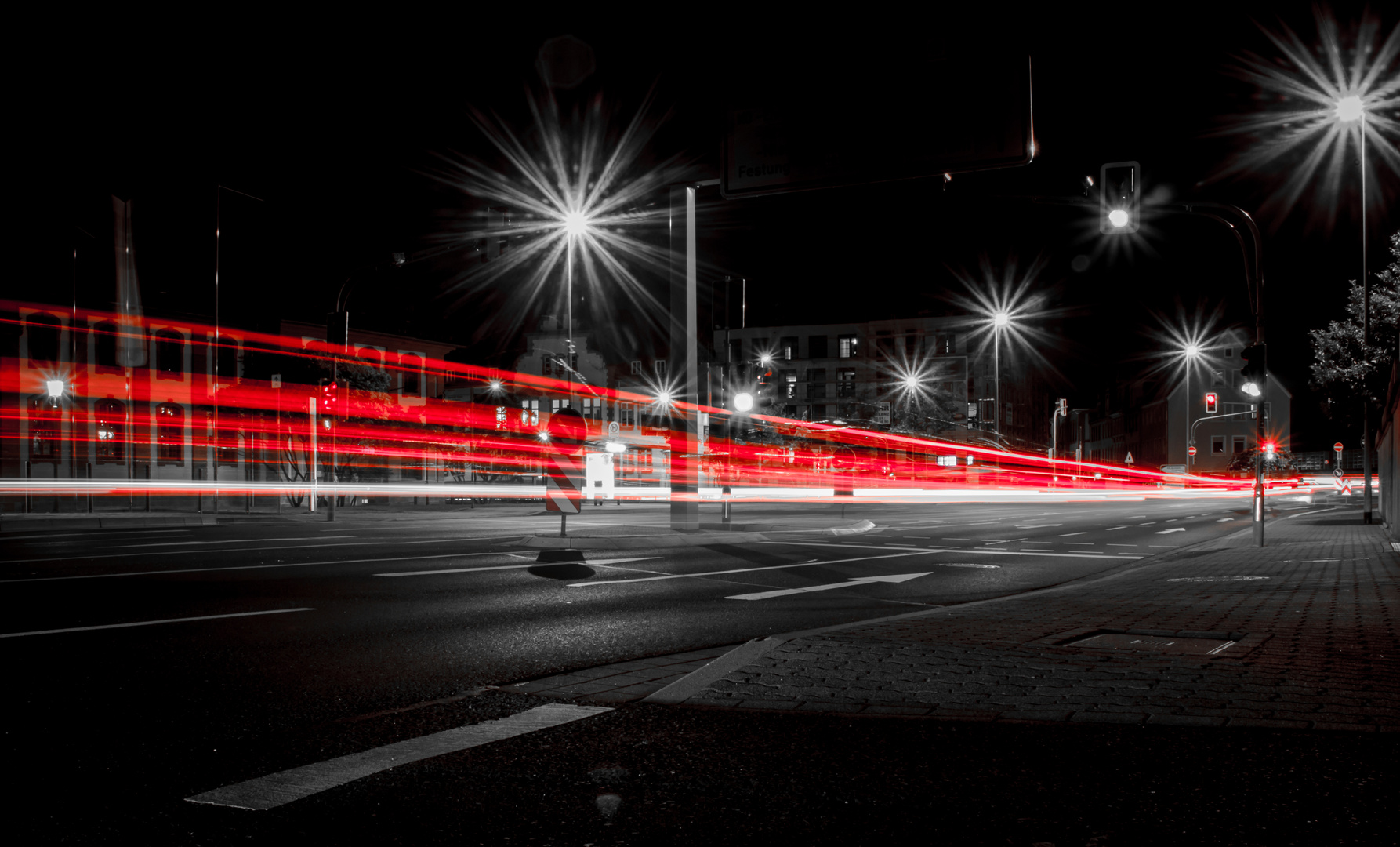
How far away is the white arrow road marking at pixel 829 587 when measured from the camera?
1074cm

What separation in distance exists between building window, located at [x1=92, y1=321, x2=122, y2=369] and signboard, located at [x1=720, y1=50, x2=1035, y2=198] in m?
43.3

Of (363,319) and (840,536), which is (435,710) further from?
(363,319)

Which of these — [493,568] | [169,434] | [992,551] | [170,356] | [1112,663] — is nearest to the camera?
[1112,663]

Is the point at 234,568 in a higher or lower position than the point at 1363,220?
lower

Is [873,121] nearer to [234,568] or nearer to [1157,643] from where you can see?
[1157,643]

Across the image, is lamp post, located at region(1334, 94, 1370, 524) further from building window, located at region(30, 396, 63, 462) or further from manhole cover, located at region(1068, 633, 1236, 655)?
building window, located at region(30, 396, 63, 462)

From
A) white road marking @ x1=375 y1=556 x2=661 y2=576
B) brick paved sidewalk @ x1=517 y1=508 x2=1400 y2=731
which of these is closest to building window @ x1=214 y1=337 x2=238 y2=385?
white road marking @ x1=375 y1=556 x2=661 y2=576

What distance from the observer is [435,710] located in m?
5.23

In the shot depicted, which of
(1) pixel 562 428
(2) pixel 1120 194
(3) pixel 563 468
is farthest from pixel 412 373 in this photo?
(2) pixel 1120 194

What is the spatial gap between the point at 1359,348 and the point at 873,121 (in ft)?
54.8

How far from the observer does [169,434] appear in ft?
165

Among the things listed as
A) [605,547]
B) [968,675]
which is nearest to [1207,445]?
[605,547]

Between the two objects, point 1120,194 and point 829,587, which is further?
point 1120,194

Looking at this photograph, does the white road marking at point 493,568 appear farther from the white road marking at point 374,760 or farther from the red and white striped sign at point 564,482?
the white road marking at point 374,760
